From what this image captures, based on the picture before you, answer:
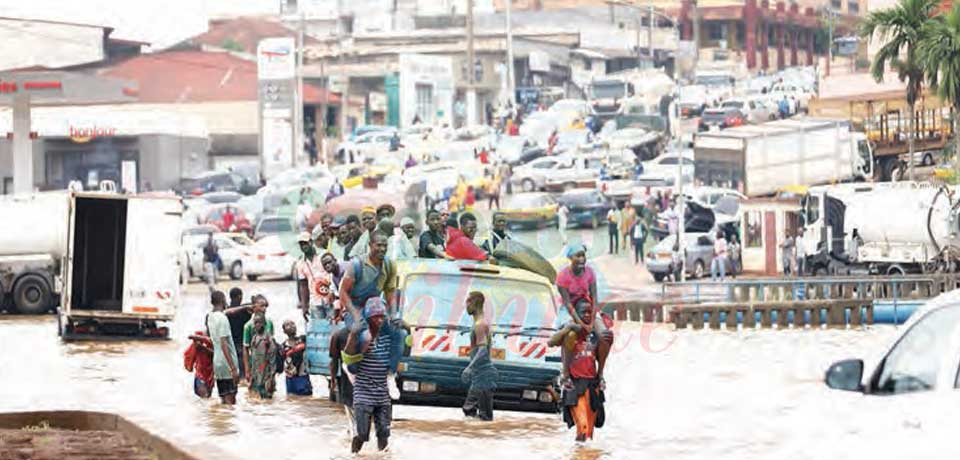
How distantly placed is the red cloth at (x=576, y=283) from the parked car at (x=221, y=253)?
1495 inches

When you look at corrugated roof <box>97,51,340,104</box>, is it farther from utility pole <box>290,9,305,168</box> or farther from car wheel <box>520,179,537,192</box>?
car wheel <box>520,179,537,192</box>

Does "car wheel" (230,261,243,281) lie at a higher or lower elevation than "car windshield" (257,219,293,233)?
lower

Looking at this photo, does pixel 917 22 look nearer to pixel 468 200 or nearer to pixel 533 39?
pixel 468 200

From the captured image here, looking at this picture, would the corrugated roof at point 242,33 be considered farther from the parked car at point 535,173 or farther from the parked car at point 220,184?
the parked car at point 535,173

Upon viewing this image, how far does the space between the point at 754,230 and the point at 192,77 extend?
5243 cm

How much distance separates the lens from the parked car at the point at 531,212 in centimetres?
6825

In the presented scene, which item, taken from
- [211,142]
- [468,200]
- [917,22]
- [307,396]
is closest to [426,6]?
[211,142]

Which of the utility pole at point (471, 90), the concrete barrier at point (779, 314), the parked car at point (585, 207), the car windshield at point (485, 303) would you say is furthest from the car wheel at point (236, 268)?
the utility pole at point (471, 90)

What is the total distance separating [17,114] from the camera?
60.2m

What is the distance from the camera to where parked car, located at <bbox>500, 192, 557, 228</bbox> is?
2687 inches

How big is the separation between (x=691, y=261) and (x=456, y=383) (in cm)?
3880

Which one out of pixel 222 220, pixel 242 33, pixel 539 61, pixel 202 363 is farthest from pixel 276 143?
pixel 202 363

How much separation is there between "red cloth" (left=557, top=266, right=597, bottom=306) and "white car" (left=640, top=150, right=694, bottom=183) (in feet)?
187

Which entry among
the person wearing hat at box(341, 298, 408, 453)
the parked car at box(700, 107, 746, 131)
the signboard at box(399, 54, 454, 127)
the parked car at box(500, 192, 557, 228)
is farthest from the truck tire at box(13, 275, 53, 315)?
the signboard at box(399, 54, 454, 127)
